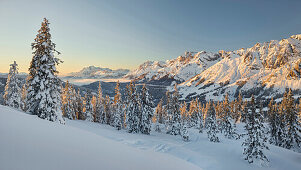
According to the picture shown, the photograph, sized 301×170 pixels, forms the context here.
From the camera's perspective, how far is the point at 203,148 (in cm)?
2022

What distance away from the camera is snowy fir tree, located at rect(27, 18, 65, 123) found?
14734mm

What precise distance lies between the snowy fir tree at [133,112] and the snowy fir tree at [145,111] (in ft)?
2.64

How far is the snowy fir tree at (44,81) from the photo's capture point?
580 inches

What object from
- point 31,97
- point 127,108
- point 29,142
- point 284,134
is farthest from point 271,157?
point 31,97

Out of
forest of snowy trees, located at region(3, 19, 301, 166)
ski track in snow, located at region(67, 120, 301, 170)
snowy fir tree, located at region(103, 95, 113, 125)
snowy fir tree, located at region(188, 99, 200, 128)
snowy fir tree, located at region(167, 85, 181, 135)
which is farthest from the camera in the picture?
snowy fir tree, located at region(188, 99, 200, 128)

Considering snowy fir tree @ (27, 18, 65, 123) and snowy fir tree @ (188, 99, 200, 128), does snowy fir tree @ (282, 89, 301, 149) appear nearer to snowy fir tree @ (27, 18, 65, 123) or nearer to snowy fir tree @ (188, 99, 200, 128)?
snowy fir tree @ (188, 99, 200, 128)

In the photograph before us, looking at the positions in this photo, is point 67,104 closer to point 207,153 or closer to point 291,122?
point 207,153

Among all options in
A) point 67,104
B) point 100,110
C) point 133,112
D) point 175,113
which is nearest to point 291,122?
point 175,113

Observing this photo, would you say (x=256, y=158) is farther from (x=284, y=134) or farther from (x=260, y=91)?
(x=260, y=91)

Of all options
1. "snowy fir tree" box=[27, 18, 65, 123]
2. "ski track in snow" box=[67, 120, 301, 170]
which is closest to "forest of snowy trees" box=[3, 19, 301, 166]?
"snowy fir tree" box=[27, 18, 65, 123]

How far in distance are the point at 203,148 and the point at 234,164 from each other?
462 centimetres

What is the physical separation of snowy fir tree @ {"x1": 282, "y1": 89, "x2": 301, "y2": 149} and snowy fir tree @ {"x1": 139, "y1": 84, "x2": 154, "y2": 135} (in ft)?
89.3

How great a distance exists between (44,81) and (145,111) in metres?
18.1

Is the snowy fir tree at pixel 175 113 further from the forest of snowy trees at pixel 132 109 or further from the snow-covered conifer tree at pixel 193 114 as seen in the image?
the snow-covered conifer tree at pixel 193 114
